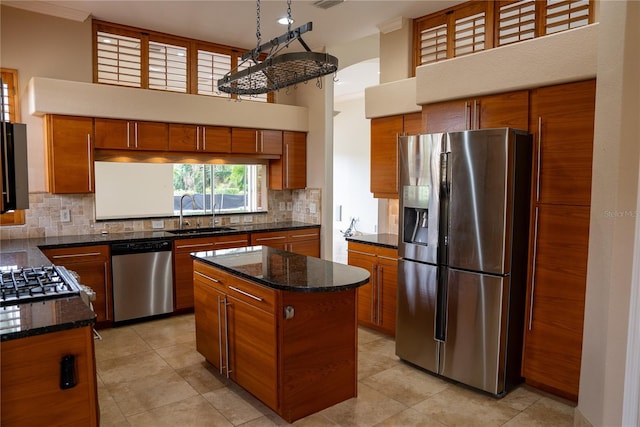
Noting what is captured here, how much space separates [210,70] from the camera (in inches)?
216

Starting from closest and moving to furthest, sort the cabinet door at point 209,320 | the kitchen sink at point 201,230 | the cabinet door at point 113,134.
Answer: the cabinet door at point 209,320, the cabinet door at point 113,134, the kitchen sink at point 201,230

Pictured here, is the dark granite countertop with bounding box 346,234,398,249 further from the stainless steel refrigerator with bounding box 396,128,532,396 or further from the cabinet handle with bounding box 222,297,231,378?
the cabinet handle with bounding box 222,297,231,378

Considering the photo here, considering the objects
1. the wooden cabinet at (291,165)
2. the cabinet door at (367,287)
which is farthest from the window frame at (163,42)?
the cabinet door at (367,287)

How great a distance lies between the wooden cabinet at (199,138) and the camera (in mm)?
4965

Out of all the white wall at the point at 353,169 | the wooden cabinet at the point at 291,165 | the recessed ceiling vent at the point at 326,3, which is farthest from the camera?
the white wall at the point at 353,169

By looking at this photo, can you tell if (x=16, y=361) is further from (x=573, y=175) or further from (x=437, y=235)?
(x=573, y=175)

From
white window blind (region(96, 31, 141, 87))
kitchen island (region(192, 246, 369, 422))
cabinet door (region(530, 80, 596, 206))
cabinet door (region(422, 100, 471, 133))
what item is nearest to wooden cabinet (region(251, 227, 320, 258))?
kitchen island (region(192, 246, 369, 422))

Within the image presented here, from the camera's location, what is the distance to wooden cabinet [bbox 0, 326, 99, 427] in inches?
71.1

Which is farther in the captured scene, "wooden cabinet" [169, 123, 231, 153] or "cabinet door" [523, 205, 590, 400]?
"wooden cabinet" [169, 123, 231, 153]

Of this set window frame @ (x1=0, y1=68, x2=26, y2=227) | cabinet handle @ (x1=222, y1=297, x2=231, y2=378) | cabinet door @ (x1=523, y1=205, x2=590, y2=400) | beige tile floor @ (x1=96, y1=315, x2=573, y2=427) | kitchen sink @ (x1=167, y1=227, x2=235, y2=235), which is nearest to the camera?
beige tile floor @ (x1=96, y1=315, x2=573, y2=427)

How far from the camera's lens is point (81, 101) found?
14.3 ft

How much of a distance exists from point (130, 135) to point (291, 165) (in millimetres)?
2038

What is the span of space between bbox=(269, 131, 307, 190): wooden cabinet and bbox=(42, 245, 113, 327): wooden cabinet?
2.36 meters

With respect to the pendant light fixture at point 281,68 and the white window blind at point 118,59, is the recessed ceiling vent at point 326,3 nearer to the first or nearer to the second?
the pendant light fixture at point 281,68
